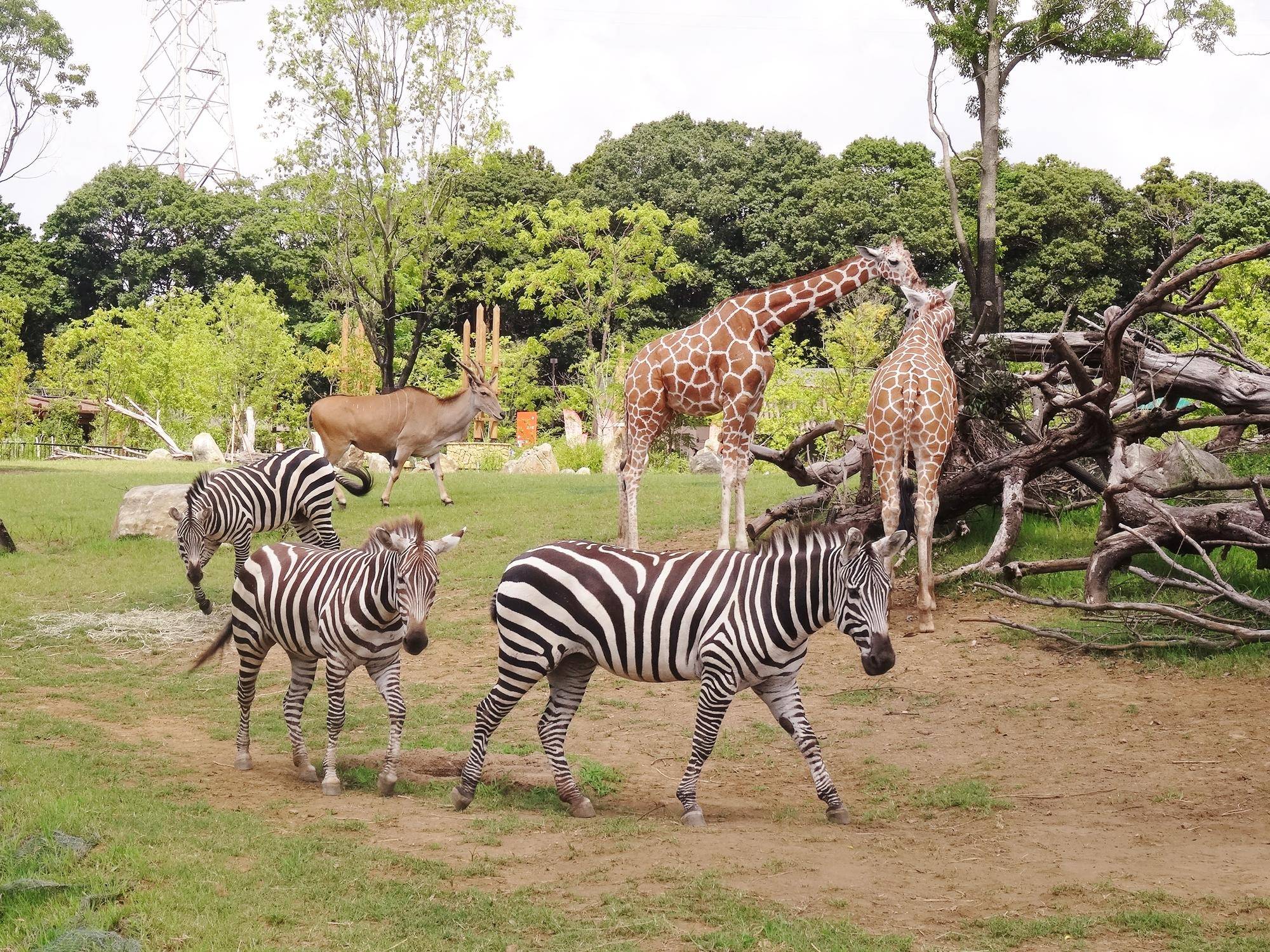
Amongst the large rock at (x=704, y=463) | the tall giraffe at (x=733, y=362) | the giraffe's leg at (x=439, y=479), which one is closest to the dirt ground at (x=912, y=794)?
the tall giraffe at (x=733, y=362)

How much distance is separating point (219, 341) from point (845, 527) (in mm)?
31421

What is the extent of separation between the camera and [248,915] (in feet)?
17.9

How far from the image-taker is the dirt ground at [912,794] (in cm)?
592

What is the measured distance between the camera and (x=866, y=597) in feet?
22.8

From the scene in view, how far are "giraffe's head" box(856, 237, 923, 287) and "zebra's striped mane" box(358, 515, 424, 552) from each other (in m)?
6.21

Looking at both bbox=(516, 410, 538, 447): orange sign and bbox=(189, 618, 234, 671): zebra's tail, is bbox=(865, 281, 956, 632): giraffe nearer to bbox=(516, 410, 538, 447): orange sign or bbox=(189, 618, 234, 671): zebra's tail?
bbox=(189, 618, 234, 671): zebra's tail

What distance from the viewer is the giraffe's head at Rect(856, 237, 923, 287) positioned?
12.0 meters

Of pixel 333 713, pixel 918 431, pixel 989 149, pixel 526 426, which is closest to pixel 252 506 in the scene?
pixel 333 713

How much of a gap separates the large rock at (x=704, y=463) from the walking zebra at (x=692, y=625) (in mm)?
21577

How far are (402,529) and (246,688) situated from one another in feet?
5.78

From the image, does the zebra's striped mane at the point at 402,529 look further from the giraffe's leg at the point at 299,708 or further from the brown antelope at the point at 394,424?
the brown antelope at the point at 394,424

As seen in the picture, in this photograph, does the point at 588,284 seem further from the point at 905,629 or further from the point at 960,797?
the point at 960,797

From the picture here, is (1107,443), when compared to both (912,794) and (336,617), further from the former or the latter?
(336,617)

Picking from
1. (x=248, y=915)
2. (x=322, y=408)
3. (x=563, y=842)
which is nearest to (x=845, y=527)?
(x=563, y=842)
